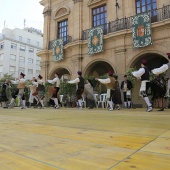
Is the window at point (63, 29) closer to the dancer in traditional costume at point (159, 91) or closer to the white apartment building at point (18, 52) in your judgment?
the dancer in traditional costume at point (159, 91)

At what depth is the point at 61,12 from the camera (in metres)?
17.3

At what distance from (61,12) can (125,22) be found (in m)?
7.14

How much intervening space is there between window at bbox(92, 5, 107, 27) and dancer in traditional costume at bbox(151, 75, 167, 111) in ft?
29.8

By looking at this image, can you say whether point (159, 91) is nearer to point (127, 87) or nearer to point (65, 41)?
point (127, 87)

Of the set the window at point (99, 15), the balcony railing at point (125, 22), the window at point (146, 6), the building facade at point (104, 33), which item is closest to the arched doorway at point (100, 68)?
the building facade at point (104, 33)

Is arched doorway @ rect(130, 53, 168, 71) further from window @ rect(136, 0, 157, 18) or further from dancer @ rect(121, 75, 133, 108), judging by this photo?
dancer @ rect(121, 75, 133, 108)

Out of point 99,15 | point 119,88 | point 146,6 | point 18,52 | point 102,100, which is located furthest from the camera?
point 18,52

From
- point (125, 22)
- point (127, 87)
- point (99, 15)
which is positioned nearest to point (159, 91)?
point (127, 87)

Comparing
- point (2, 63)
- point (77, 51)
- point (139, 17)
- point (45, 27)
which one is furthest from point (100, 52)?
point (2, 63)

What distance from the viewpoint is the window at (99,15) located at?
47.8 ft

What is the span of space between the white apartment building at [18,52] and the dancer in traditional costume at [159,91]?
35.1 m

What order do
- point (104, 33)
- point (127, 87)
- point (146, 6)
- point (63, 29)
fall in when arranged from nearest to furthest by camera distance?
point (127, 87) < point (146, 6) < point (104, 33) < point (63, 29)

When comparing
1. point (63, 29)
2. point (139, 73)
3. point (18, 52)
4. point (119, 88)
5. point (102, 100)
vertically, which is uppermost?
point (18, 52)

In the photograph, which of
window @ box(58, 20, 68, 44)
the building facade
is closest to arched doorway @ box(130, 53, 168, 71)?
the building facade
